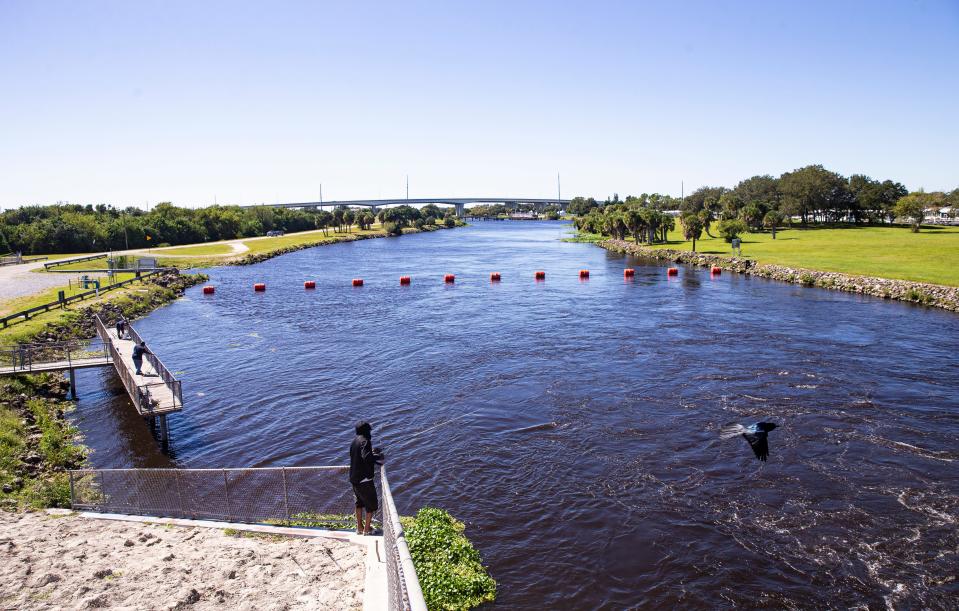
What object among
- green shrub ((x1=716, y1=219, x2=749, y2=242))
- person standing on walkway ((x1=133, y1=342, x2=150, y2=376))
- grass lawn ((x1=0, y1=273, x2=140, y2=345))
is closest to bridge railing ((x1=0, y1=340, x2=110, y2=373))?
grass lawn ((x1=0, y1=273, x2=140, y2=345))

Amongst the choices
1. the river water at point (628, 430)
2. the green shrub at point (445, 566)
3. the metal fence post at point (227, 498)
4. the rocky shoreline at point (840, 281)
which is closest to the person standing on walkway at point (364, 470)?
the green shrub at point (445, 566)

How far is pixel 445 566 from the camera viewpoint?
12.8 meters

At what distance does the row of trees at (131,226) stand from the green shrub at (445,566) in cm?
8544

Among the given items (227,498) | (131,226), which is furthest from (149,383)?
(131,226)

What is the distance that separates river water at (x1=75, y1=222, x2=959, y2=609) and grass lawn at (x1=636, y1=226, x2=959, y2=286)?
1085 centimetres

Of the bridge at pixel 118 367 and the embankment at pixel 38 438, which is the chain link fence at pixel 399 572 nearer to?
the embankment at pixel 38 438

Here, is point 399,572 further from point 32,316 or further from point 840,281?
point 840,281

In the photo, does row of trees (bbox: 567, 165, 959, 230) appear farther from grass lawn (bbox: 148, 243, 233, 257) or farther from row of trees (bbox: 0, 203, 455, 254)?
row of trees (bbox: 0, 203, 455, 254)

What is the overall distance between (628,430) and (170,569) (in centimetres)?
1511

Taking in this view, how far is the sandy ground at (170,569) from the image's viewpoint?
9.91m

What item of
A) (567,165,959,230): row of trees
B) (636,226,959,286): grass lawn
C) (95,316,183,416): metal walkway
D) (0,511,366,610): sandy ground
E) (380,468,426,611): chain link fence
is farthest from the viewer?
(567,165,959,230): row of trees

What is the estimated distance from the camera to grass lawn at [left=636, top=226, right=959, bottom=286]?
50750 millimetres

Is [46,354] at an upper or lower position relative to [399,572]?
lower

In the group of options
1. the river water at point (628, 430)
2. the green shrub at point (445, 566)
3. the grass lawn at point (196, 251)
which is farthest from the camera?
the grass lawn at point (196, 251)
